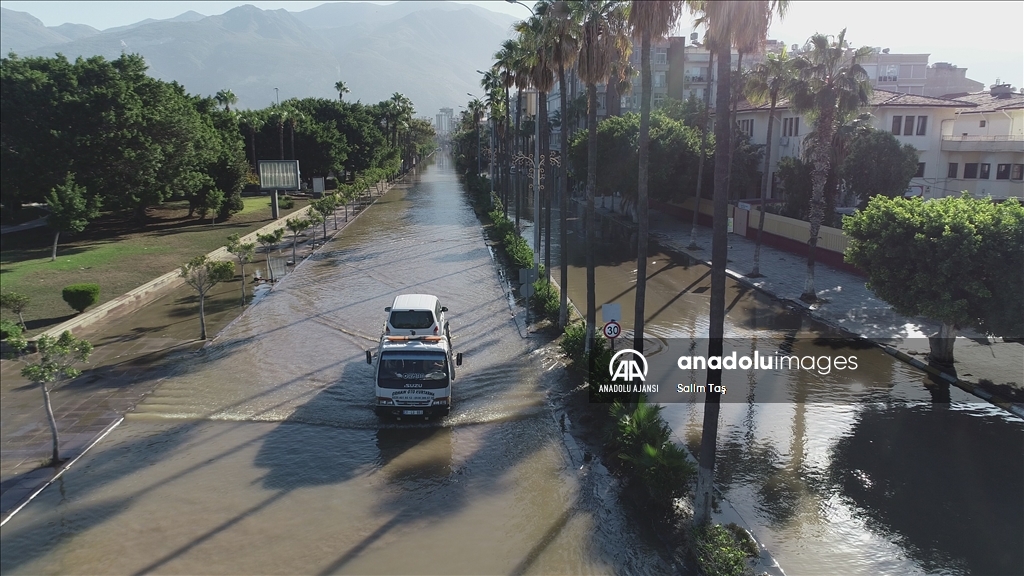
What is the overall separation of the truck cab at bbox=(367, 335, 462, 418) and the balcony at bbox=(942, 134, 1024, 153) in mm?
41297

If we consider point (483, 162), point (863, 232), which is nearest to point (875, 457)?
point (863, 232)

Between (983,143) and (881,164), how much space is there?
10.8 meters

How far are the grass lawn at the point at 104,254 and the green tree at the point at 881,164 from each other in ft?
119

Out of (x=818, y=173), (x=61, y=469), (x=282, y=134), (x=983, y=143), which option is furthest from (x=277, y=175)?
(x=983, y=143)

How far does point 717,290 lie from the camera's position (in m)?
10.9

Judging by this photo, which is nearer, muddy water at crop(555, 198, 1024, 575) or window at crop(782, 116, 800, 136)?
muddy water at crop(555, 198, 1024, 575)

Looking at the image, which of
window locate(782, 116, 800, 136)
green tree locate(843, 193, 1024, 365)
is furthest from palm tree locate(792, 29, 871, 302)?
window locate(782, 116, 800, 136)

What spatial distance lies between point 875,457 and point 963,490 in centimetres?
172

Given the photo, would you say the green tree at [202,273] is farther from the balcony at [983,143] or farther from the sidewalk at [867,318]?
the balcony at [983,143]

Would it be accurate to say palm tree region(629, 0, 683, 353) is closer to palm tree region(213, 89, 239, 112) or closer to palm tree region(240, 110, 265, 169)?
palm tree region(240, 110, 265, 169)

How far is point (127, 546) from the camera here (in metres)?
10.7

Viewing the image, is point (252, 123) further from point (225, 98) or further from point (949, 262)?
point (949, 262)

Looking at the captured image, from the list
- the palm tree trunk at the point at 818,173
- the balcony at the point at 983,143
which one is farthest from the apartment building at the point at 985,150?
the palm tree trunk at the point at 818,173

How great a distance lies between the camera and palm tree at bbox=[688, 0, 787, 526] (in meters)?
10.1
